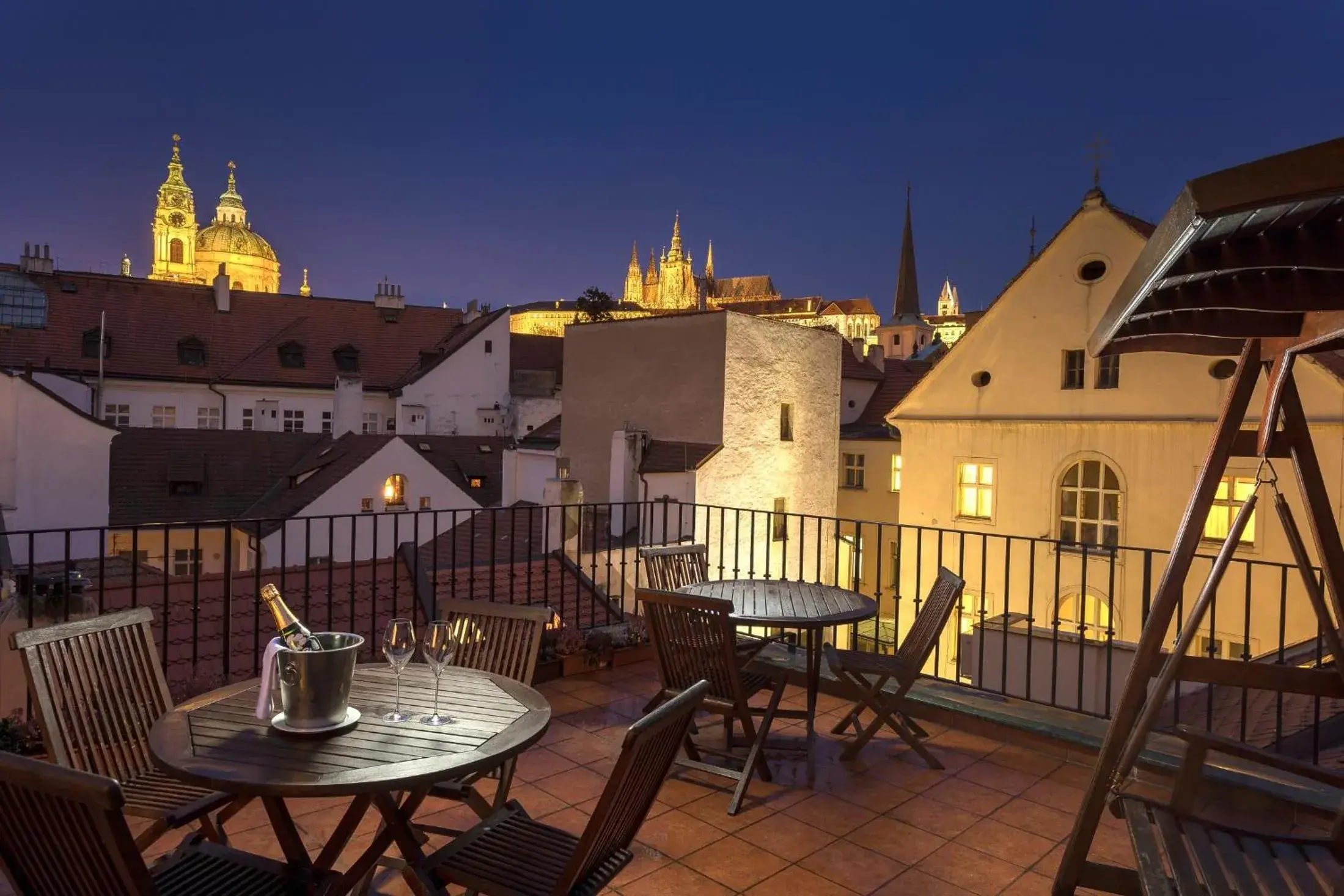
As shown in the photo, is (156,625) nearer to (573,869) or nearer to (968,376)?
(573,869)

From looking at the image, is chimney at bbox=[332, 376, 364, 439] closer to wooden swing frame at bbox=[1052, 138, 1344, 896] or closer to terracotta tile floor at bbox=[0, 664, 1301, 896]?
terracotta tile floor at bbox=[0, 664, 1301, 896]

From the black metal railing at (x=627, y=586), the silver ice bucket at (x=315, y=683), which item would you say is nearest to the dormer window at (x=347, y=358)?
the black metal railing at (x=627, y=586)

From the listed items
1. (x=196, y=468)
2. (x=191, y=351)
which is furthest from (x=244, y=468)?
(x=191, y=351)

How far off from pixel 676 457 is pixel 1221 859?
1869 cm

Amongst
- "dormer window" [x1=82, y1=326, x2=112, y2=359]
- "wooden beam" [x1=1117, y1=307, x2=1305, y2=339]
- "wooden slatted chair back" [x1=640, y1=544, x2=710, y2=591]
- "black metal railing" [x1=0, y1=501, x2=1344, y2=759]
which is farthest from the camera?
"dormer window" [x1=82, y1=326, x2=112, y2=359]

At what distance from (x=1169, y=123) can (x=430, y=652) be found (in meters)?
150

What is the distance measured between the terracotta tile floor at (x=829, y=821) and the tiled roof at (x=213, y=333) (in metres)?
32.4

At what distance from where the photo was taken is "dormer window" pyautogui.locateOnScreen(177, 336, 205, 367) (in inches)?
1273

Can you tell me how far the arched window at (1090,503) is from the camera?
1608 cm

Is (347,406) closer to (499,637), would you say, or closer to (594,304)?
(594,304)

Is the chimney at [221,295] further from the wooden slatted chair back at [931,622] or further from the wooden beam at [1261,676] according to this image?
the wooden beam at [1261,676]

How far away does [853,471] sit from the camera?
1166 inches

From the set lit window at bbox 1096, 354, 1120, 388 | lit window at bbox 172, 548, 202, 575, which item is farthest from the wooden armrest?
lit window at bbox 172, 548, 202, 575

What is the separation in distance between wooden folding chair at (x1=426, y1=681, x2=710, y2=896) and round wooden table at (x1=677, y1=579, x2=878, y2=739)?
5.39 ft
